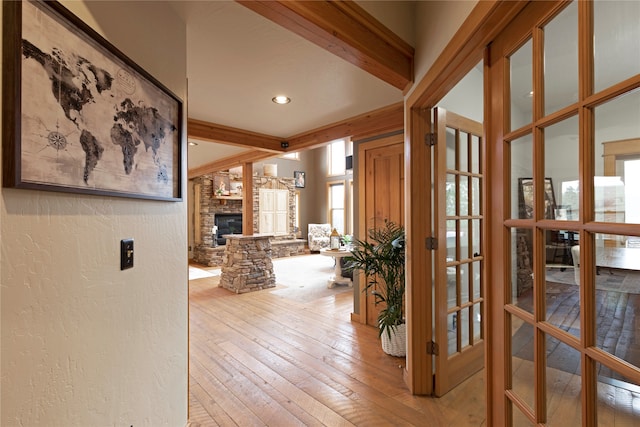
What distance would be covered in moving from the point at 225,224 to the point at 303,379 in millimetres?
6885

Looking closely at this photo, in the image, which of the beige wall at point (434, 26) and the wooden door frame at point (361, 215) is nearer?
the beige wall at point (434, 26)

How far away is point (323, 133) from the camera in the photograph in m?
3.60

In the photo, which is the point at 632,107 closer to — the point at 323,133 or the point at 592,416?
the point at 592,416

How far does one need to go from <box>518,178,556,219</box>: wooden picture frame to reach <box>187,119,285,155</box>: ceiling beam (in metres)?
3.22

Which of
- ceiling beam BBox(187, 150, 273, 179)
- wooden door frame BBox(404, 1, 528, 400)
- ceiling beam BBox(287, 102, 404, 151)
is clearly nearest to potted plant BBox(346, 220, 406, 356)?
wooden door frame BBox(404, 1, 528, 400)

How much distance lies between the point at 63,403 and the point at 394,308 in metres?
2.17

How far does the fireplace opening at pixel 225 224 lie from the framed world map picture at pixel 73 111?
7124 millimetres

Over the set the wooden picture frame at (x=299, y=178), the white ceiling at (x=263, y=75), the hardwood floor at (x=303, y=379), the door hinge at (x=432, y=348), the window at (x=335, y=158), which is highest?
the window at (x=335, y=158)

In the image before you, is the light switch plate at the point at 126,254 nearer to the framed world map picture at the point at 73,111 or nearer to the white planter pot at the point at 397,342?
the framed world map picture at the point at 73,111

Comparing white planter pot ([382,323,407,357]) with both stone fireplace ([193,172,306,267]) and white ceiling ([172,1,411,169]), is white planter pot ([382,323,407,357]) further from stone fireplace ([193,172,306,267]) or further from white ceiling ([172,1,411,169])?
stone fireplace ([193,172,306,267])

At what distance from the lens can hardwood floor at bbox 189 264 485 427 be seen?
1.73m

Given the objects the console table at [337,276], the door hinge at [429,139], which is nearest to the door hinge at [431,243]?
the door hinge at [429,139]

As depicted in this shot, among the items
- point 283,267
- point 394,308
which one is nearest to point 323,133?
point 394,308

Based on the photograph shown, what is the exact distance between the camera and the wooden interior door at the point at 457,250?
1893 millimetres
